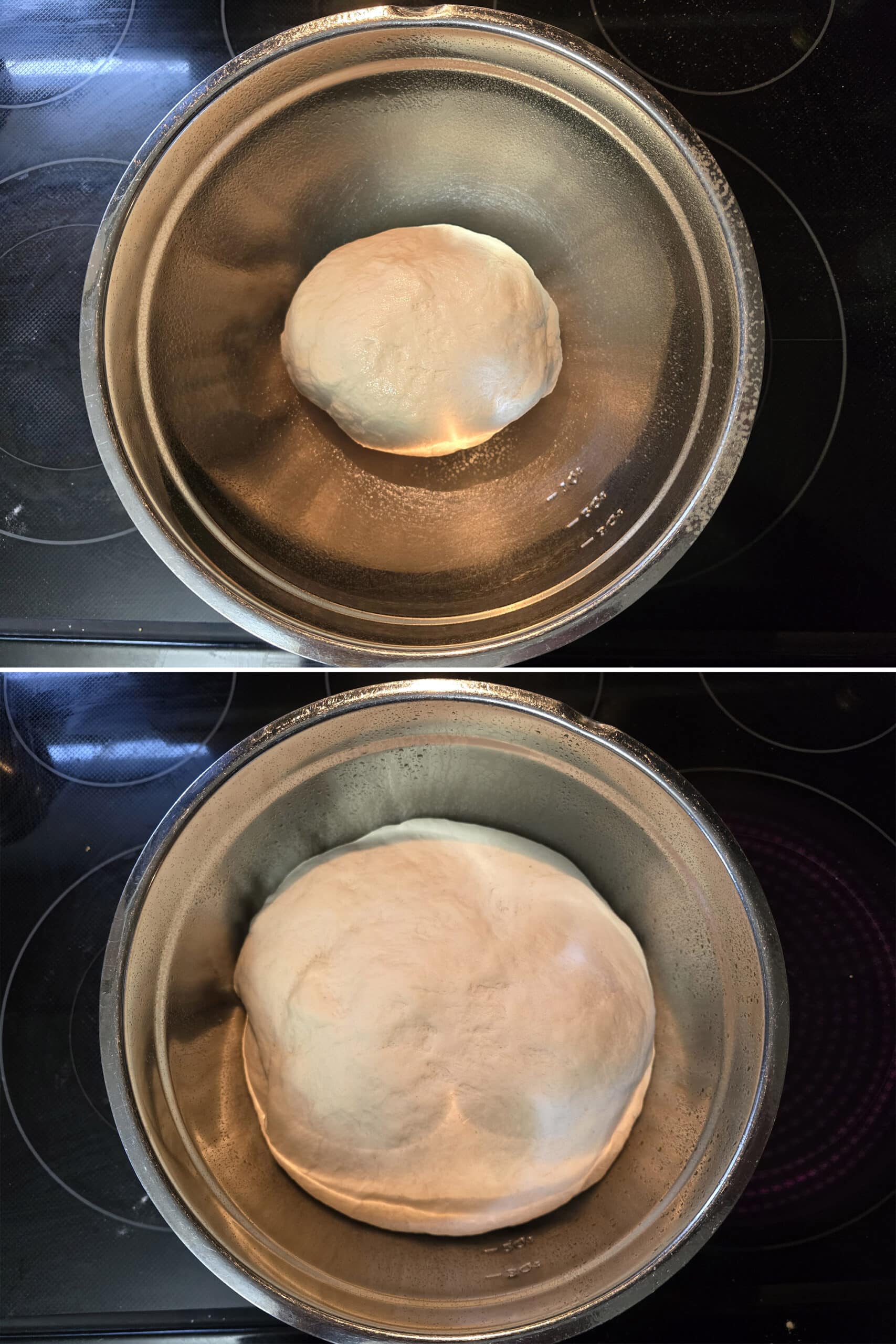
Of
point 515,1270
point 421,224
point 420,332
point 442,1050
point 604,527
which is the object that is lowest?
point 515,1270

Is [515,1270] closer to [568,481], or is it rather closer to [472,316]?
[568,481]

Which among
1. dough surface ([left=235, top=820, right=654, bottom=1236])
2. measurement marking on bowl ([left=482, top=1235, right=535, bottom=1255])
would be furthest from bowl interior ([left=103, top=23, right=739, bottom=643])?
measurement marking on bowl ([left=482, top=1235, right=535, bottom=1255])

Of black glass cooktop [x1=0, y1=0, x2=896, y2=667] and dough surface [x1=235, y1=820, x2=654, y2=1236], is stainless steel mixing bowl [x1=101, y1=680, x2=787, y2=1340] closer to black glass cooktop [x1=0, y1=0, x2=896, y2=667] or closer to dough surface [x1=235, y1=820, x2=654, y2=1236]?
dough surface [x1=235, y1=820, x2=654, y2=1236]

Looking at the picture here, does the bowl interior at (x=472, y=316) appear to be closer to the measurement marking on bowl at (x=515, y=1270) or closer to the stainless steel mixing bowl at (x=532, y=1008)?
the stainless steel mixing bowl at (x=532, y=1008)

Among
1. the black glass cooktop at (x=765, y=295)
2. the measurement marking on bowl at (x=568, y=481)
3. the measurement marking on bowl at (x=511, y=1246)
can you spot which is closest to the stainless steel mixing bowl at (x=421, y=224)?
the measurement marking on bowl at (x=568, y=481)

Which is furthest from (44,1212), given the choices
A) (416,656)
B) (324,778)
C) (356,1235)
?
(416,656)

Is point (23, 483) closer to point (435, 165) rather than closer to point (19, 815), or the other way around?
point (19, 815)

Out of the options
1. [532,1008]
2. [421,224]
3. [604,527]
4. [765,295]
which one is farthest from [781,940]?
[421,224]
